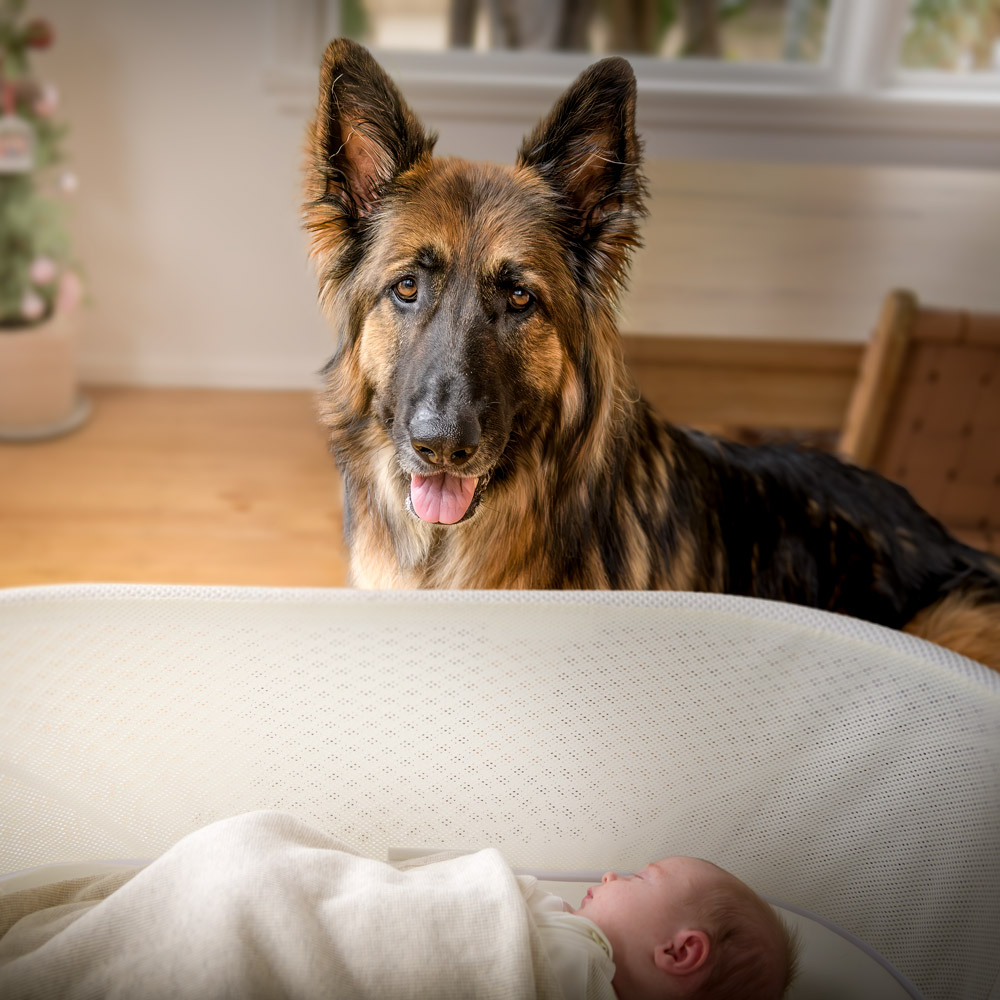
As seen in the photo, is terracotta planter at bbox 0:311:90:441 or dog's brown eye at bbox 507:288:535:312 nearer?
dog's brown eye at bbox 507:288:535:312

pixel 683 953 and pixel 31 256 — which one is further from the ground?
pixel 31 256

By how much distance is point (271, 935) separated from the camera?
2.92 feet

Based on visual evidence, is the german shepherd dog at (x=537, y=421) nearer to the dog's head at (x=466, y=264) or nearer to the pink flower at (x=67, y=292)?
the dog's head at (x=466, y=264)

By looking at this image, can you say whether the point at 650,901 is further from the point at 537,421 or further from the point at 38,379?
the point at 38,379

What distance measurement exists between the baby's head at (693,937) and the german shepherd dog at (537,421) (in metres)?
0.45

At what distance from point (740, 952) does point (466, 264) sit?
89 centimetres

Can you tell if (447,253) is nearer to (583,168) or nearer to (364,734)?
(583,168)

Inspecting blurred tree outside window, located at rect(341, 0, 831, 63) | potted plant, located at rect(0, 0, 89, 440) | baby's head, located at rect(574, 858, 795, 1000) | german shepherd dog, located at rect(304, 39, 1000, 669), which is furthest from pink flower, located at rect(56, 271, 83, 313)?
baby's head, located at rect(574, 858, 795, 1000)

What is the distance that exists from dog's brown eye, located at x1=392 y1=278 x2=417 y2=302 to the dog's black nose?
183 mm

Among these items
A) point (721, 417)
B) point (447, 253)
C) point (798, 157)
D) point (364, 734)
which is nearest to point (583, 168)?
point (447, 253)

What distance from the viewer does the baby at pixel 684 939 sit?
988mm

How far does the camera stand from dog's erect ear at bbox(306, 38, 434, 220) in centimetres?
116

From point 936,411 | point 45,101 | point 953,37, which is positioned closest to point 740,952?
point 936,411

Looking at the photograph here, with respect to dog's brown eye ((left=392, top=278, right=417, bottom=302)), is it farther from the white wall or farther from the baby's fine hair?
the white wall
